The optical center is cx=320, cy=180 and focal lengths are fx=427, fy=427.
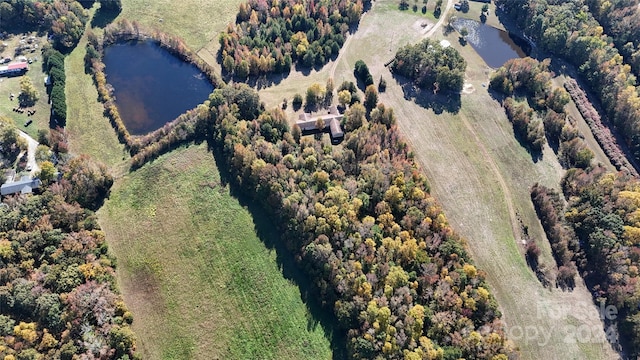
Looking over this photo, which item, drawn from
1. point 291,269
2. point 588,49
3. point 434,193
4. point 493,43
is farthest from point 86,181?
point 588,49

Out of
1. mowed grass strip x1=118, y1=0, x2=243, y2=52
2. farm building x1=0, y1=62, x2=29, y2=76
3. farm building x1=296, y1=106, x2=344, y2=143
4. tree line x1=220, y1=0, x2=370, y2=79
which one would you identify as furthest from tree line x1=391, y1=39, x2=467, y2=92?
farm building x1=0, y1=62, x2=29, y2=76

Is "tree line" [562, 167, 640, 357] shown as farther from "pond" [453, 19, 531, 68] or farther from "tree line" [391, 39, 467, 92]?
"pond" [453, 19, 531, 68]

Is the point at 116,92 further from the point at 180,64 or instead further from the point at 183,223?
the point at 183,223

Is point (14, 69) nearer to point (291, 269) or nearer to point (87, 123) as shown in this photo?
point (87, 123)

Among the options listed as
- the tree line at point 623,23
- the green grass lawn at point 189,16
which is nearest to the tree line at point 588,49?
the tree line at point 623,23

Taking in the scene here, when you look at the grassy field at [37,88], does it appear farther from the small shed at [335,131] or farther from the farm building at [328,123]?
the small shed at [335,131]
